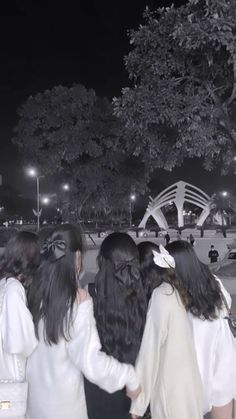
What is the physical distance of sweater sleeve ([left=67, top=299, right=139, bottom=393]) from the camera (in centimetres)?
255

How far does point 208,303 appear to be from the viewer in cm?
321

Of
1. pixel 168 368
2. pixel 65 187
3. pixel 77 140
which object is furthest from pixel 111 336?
pixel 65 187

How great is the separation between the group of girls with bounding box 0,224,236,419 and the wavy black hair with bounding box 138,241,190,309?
0.01 m

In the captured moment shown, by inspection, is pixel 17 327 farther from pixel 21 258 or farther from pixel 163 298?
pixel 163 298

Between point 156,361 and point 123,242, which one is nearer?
point 156,361

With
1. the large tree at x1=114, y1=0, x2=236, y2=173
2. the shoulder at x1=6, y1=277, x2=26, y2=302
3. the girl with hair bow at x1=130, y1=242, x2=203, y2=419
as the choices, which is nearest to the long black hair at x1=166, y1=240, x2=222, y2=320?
the girl with hair bow at x1=130, y1=242, x2=203, y2=419

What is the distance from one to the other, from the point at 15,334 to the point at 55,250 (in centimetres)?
50

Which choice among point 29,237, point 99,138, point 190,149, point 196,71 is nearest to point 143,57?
point 196,71

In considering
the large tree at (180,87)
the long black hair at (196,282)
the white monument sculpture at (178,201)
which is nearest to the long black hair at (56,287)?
the long black hair at (196,282)

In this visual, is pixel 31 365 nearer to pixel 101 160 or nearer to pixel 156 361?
pixel 156 361

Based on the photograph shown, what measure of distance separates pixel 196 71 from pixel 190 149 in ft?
7.64

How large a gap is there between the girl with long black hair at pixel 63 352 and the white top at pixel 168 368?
0.18m

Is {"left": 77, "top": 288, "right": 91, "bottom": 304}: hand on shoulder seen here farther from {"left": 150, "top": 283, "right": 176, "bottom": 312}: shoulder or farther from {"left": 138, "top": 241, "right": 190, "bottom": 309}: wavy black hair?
{"left": 138, "top": 241, "right": 190, "bottom": 309}: wavy black hair

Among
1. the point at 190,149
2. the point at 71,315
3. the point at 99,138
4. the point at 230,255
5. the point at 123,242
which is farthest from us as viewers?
the point at 99,138
